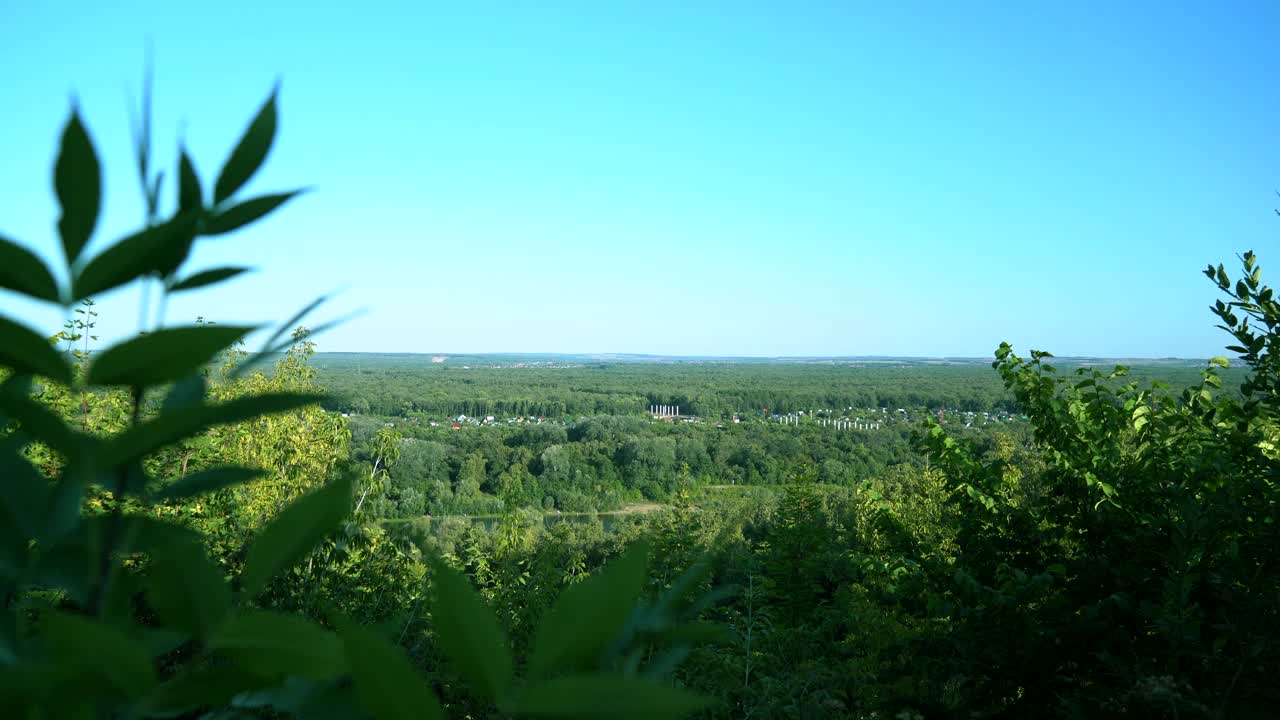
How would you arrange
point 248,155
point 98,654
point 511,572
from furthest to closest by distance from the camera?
1. point 511,572
2. point 248,155
3. point 98,654

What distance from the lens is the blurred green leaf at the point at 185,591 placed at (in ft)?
1.08

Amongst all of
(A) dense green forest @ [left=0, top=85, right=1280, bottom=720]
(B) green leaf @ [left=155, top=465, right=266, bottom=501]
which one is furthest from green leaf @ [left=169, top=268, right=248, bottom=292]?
(B) green leaf @ [left=155, top=465, right=266, bottom=501]

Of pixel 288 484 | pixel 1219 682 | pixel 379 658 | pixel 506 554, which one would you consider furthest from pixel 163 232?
pixel 506 554

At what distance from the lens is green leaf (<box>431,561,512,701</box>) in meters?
0.32

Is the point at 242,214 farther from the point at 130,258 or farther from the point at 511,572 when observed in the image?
the point at 511,572

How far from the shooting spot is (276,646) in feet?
1.08

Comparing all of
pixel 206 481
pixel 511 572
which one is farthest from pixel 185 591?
pixel 511 572

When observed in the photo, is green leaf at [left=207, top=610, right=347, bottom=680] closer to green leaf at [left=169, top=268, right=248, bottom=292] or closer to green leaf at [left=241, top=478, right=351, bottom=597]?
green leaf at [left=241, top=478, right=351, bottom=597]

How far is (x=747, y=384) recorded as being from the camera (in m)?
80.1

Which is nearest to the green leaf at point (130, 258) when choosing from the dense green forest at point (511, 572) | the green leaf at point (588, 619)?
the dense green forest at point (511, 572)

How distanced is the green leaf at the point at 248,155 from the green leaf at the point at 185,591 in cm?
18

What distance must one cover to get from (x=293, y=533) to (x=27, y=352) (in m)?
0.13

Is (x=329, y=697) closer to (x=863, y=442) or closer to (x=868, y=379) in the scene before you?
(x=863, y=442)

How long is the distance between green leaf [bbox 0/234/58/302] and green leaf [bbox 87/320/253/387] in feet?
0.17
